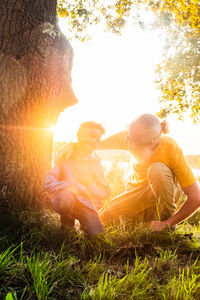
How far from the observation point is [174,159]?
3016 mm

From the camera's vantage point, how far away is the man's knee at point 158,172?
298 cm

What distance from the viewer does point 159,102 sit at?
8891mm

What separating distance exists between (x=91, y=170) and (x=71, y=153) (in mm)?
290

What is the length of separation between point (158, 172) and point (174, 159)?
0.74ft

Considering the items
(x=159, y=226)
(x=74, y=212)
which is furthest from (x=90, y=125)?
(x=159, y=226)

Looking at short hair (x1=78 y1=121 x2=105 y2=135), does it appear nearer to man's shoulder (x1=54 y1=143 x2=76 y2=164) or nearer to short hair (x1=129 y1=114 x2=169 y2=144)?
man's shoulder (x1=54 y1=143 x2=76 y2=164)

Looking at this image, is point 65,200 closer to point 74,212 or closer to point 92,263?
point 74,212

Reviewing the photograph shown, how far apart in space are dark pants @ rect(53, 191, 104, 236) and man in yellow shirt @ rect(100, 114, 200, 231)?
636mm

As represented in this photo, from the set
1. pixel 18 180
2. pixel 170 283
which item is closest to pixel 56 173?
pixel 18 180

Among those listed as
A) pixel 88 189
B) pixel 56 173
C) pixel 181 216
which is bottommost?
pixel 181 216

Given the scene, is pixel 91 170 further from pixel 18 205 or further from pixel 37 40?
pixel 37 40

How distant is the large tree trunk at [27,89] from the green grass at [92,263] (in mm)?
436

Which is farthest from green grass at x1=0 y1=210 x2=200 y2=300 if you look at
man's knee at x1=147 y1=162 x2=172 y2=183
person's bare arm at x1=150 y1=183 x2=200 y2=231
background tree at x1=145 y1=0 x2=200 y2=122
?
background tree at x1=145 y1=0 x2=200 y2=122

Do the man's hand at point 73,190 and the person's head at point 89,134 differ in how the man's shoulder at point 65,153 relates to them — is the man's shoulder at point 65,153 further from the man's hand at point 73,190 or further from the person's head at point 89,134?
the man's hand at point 73,190
